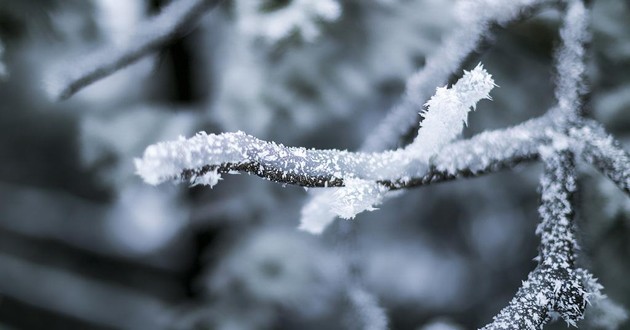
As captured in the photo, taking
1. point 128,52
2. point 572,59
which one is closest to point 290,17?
point 128,52

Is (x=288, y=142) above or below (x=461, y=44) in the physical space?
above

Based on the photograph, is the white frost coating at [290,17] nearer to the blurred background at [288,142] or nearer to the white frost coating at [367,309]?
the blurred background at [288,142]

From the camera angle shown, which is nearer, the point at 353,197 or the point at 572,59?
the point at 353,197

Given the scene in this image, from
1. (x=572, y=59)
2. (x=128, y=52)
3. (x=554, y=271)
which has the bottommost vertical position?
(x=554, y=271)

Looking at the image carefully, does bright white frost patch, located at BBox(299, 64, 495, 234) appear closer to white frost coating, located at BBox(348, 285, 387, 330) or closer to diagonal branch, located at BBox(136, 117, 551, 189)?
diagonal branch, located at BBox(136, 117, 551, 189)

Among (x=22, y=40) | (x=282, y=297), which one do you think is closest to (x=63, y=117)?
(x=22, y=40)

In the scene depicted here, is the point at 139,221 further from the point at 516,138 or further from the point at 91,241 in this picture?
the point at 516,138

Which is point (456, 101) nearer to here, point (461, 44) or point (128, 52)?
point (461, 44)

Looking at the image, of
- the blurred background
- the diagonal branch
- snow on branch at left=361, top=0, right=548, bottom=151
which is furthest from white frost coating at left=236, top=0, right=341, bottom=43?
the diagonal branch

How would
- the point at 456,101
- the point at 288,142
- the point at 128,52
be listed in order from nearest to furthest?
the point at 456,101
the point at 128,52
the point at 288,142
